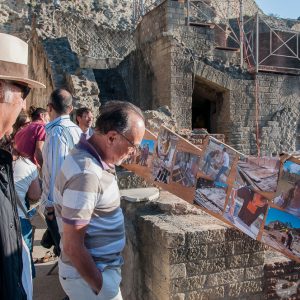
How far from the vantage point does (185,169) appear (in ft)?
12.3

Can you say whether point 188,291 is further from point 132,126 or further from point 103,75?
point 103,75

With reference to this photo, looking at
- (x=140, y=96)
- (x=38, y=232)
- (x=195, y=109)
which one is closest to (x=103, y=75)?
(x=140, y=96)

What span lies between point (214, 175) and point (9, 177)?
6.34ft

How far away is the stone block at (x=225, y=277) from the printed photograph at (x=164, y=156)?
1.35m

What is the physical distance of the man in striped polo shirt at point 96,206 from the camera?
192 centimetres

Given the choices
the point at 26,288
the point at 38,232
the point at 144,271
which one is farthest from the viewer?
the point at 38,232

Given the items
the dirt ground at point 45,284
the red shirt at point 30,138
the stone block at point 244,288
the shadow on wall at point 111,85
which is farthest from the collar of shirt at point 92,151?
the shadow on wall at point 111,85

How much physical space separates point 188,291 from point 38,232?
3348 mm

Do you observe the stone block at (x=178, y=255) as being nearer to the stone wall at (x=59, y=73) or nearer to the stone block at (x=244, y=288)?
the stone block at (x=244, y=288)

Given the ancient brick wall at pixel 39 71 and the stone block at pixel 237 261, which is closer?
the stone block at pixel 237 261

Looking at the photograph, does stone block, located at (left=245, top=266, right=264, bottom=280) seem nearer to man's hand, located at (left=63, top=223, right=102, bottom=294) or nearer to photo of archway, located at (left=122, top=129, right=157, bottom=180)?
man's hand, located at (left=63, top=223, right=102, bottom=294)

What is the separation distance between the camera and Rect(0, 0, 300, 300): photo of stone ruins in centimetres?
291

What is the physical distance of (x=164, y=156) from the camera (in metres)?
4.40

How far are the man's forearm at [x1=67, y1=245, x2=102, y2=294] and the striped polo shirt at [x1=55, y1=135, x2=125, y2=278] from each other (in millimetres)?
87
